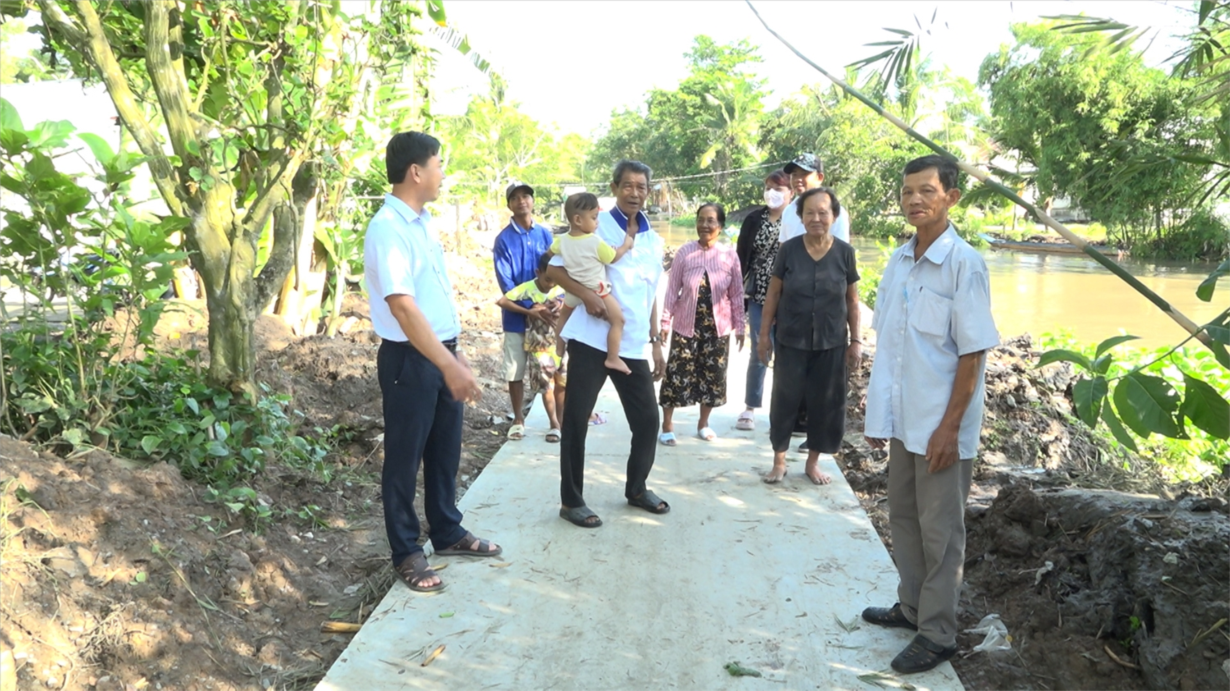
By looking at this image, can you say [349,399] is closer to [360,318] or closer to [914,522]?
[360,318]

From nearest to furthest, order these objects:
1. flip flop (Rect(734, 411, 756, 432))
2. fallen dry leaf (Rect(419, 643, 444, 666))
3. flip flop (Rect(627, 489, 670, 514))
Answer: fallen dry leaf (Rect(419, 643, 444, 666)), flip flop (Rect(627, 489, 670, 514)), flip flop (Rect(734, 411, 756, 432))

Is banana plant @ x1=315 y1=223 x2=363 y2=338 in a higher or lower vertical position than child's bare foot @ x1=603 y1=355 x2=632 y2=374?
higher

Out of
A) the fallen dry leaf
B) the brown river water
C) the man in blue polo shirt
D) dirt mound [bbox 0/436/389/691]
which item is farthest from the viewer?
the brown river water

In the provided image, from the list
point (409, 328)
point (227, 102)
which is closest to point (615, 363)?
point (409, 328)

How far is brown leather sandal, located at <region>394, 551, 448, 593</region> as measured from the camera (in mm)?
3625

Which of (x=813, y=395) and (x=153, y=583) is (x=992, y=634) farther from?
(x=153, y=583)

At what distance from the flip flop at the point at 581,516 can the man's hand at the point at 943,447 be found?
1871 mm

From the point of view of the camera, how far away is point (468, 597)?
142 inches

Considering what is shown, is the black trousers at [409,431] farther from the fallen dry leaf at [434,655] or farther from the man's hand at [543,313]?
the man's hand at [543,313]

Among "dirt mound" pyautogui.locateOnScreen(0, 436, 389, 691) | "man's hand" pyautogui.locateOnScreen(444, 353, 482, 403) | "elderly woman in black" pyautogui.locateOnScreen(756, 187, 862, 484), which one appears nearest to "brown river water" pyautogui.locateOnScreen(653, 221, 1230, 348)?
"elderly woman in black" pyautogui.locateOnScreen(756, 187, 862, 484)

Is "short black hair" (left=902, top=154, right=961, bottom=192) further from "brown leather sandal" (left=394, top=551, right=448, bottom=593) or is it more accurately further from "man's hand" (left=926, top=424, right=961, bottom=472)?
"brown leather sandal" (left=394, top=551, right=448, bottom=593)

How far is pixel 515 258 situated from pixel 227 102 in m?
2.03

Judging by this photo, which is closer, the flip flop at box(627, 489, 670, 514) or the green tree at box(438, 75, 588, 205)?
the flip flop at box(627, 489, 670, 514)

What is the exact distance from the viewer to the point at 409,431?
3611 millimetres
